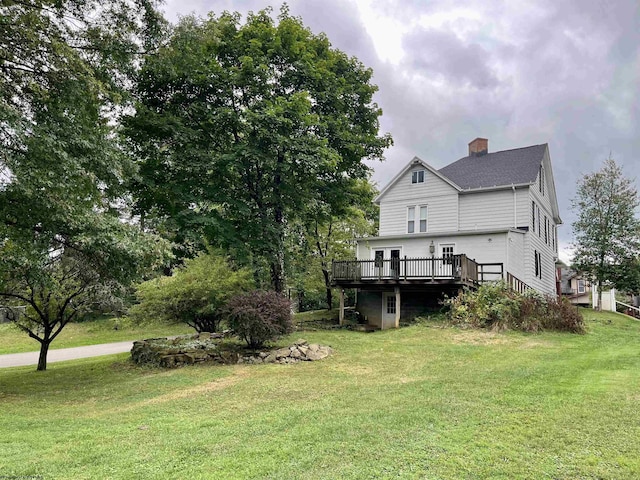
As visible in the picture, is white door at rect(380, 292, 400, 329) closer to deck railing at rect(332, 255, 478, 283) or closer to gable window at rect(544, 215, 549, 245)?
deck railing at rect(332, 255, 478, 283)

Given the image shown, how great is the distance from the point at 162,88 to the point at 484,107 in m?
17.1

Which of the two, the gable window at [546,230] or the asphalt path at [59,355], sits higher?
the gable window at [546,230]

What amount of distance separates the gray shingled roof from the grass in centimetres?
1684

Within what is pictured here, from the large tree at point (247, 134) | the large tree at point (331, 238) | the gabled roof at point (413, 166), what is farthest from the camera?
the gabled roof at point (413, 166)

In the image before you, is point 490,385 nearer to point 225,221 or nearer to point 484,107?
point 225,221

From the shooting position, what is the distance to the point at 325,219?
58.0ft

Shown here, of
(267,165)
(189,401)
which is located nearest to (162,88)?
(267,165)

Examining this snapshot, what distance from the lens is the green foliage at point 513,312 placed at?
13469 millimetres

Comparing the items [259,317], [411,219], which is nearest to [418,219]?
[411,219]

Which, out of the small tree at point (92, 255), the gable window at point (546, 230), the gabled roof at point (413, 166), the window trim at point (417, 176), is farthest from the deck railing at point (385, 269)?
the small tree at point (92, 255)

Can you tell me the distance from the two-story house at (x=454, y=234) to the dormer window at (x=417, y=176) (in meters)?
0.05

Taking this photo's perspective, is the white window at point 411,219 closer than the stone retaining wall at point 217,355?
No

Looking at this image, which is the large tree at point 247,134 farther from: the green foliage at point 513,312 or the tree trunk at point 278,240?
the green foliage at point 513,312

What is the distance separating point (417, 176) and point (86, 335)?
20.2m
